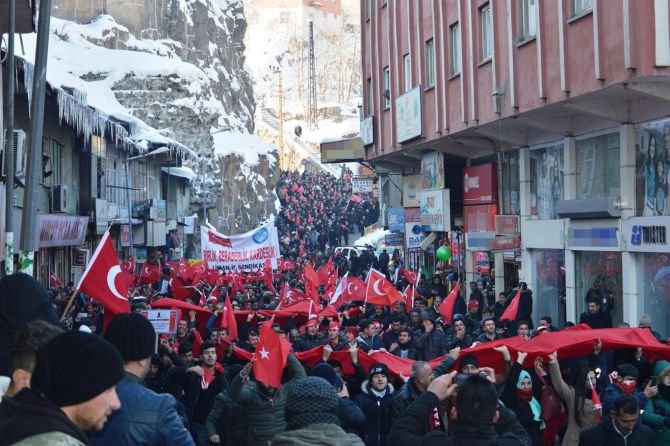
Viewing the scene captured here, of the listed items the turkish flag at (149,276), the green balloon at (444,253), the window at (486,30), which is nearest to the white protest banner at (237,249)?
the turkish flag at (149,276)

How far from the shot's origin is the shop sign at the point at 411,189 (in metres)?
35.3

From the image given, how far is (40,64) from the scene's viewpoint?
14141 mm

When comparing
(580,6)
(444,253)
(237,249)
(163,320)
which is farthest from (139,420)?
(444,253)

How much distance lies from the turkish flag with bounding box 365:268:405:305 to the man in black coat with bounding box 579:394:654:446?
38.7 feet

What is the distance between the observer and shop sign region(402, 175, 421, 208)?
3534 centimetres

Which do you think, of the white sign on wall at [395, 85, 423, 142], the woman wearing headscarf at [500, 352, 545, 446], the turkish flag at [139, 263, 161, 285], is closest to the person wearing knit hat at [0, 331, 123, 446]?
the woman wearing headscarf at [500, 352, 545, 446]

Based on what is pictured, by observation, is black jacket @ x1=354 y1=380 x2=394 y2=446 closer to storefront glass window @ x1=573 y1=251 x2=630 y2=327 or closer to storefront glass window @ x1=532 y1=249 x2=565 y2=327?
storefront glass window @ x1=573 y1=251 x2=630 y2=327

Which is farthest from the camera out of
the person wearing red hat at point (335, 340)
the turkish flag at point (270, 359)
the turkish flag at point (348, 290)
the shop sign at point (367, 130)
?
the shop sign at point (367, 130)

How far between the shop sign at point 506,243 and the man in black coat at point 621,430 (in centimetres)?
1686

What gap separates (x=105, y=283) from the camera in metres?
10.9

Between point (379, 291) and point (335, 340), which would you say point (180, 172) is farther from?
point (335, 340)

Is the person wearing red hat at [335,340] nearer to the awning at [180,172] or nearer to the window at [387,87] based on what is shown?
the window at [387,87]

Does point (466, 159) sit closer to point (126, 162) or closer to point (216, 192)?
point (126, 162)

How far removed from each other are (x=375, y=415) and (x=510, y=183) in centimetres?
1799
